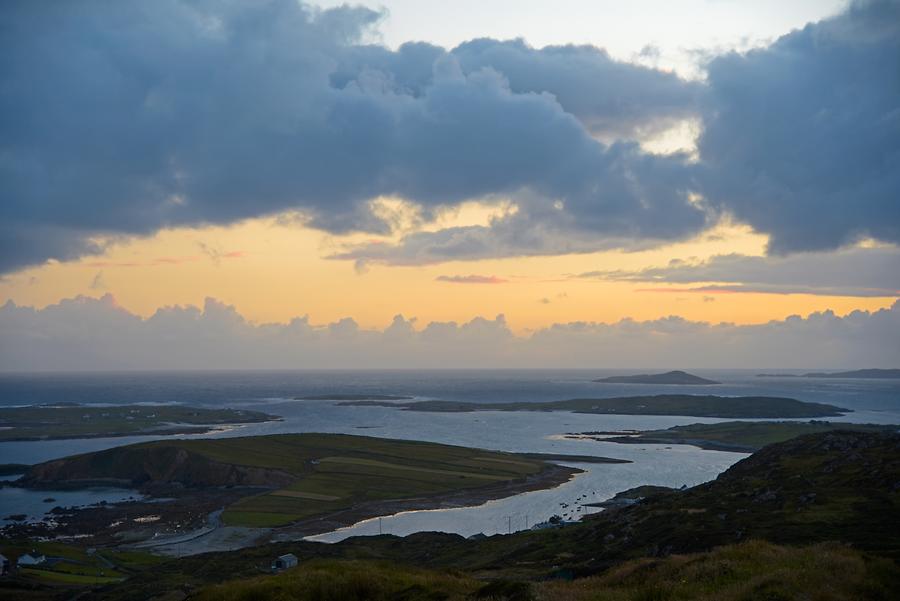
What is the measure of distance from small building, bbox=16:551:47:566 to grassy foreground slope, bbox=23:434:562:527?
33.0 metres

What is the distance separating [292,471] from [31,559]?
201 ft

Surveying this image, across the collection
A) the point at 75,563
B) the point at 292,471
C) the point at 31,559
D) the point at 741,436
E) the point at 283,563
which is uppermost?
the point at 283,563

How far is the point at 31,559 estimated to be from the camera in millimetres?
72750

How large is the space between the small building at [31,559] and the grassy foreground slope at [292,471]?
33032mm

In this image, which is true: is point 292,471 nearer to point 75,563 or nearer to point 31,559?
point 75,563

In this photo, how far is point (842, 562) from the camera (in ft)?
78.2

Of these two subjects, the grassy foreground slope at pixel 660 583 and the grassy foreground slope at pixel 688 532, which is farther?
the grassy foreground slope at pixel 688 532

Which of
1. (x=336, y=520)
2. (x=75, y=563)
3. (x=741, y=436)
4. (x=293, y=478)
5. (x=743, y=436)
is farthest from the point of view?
(x=741, y=436)

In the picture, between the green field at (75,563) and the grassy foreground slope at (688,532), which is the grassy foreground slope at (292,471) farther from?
the grassy foreground slope at (688,532)

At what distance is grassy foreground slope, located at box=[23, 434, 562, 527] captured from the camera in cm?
11638

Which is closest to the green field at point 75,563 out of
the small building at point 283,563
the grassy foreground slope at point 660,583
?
the small building at point 283,563

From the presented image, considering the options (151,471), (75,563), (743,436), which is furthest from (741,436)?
(75,563)

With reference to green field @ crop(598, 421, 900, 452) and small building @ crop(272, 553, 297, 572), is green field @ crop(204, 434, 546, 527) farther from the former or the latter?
green field @ crop(598, 421, 900, 452)

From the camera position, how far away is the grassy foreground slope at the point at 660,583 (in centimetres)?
2153
